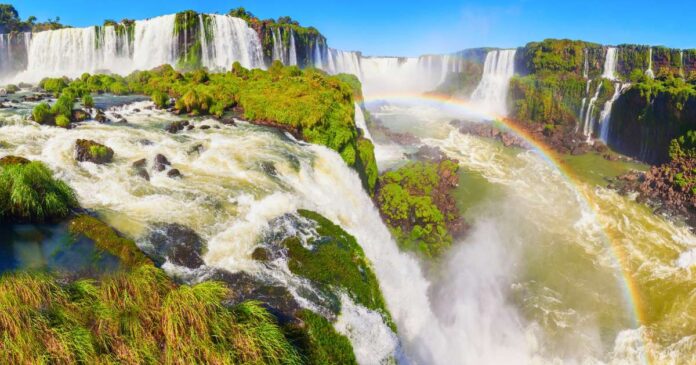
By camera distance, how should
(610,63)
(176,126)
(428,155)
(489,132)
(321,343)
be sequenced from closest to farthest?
(321,343) → (176,126) → (428,155) → (489,132) → (610,63)

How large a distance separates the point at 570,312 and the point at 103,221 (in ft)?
57.9

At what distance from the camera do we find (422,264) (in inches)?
723

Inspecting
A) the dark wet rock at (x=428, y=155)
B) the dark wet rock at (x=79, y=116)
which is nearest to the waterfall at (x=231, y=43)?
the dark wet rock at (x=428, y=155)

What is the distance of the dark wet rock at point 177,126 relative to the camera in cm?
1842

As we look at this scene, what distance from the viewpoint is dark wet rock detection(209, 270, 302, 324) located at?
7.79m

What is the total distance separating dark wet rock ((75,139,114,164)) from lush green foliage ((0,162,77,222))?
327 cm

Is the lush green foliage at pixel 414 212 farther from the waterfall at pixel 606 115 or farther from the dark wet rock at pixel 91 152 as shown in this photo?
the waterfall at pixel 606 115

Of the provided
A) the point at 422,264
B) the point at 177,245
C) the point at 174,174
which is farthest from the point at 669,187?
the point at 177,245

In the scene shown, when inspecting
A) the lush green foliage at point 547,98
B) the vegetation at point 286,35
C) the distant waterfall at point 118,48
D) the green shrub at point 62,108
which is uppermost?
the vegetation at point 286,35

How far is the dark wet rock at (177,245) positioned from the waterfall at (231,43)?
40468 mm

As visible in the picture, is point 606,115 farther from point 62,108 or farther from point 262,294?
point 62,108

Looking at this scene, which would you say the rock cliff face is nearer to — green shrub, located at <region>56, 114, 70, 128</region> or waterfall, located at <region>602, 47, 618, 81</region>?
waterfall, located at <region>602, 47, 618, 81</region>

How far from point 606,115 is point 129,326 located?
156ft

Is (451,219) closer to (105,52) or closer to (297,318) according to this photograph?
(297,318)
